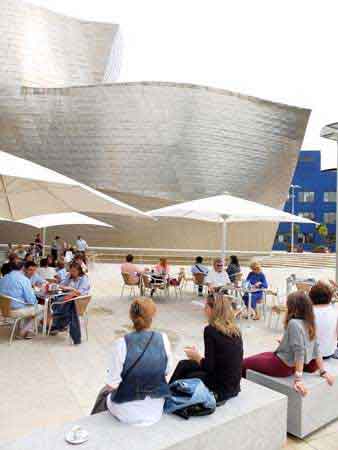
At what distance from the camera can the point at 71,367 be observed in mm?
4703

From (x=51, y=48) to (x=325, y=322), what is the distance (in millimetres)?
25771

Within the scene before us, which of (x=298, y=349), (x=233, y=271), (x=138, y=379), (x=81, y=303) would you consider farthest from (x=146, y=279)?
(x=138, y=379)

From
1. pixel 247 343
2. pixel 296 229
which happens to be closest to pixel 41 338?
pixel 247 343

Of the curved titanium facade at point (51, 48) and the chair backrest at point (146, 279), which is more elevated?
the curved titanium facade at point (51, 48)

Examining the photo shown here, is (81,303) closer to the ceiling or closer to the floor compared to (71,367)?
closer to the ceiling

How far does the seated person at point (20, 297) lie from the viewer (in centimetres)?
567

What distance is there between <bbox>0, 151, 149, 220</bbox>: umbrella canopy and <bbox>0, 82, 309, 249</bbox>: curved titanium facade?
1411cm

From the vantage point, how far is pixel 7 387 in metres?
4.05

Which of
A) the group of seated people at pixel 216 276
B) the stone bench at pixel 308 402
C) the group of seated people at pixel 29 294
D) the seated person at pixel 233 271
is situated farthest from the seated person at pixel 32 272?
the seated person at pixel 233 271

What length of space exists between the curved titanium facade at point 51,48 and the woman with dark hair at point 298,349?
74.9 ft

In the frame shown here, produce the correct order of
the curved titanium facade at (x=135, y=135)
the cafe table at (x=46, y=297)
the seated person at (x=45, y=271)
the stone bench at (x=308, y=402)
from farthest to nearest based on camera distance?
the curved titanium facade at (x=135, y=135) < the seated person at (x=45, y=271) < the cafe table at (x=46, y=297) < the stone bench at (x=308, y=402)

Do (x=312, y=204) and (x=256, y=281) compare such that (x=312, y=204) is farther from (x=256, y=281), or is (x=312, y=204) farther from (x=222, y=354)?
(x=222, y=354)

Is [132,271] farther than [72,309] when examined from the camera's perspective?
Yes

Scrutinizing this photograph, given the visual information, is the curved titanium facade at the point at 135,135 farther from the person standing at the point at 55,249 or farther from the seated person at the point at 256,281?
the seated person at the point at 256,281
